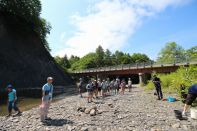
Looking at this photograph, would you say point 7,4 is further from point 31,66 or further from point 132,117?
point 132,117

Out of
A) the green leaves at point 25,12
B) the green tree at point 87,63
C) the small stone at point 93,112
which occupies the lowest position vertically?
the small stone at point 93,112

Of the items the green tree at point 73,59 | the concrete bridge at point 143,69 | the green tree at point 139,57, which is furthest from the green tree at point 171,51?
the green tree at point 73,59

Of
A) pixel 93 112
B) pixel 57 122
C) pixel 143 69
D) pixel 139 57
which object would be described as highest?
pixel 139 57

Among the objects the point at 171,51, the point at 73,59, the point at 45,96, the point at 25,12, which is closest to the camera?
the point at 45,96

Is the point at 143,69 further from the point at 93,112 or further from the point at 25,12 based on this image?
the point at 93,112

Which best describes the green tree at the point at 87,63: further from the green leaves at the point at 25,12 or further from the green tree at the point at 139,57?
the green leaves at the point at 25,12

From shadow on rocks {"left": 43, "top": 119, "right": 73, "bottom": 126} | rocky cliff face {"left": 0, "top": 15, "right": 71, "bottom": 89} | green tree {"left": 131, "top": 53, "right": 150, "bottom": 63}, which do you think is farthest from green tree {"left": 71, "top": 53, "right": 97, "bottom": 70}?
shadow on rocks {"left": 43, "top": 119, "right": 73, "bottom": 126}

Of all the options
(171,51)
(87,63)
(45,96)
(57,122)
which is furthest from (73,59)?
(57,122)

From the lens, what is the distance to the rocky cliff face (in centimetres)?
5066

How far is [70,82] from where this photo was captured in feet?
218

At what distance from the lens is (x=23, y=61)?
56.2m

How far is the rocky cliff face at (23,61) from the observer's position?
50.7 m

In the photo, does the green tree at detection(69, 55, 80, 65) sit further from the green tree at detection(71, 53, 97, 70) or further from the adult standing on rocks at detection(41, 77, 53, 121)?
the adult standing on rocks at detection(41, 77, 53, 121)

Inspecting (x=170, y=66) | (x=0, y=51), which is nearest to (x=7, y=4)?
(x=0, y=51)
